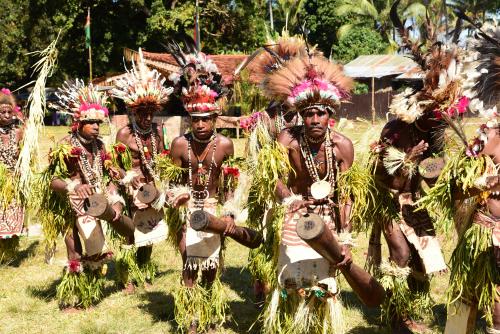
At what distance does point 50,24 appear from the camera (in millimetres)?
29094

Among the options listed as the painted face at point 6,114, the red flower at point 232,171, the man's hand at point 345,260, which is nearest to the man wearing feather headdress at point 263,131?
the red flower at point 232,171

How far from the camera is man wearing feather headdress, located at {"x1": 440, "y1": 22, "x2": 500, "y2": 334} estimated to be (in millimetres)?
3611

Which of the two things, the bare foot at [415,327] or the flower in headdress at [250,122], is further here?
the flower in headdress at [250,122]

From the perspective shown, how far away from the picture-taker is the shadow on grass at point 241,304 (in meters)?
5.26

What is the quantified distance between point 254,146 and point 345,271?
52.7 inches

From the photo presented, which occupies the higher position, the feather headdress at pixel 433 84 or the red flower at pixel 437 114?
the feather headdress at pixel 433 84

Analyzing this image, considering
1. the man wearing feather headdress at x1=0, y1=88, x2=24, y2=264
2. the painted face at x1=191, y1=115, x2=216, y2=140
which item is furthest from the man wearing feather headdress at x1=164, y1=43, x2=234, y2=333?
the man wearing feather headdress at x1=0, y1=88, x2=24, y2=264

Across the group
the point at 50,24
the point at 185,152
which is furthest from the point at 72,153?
the point at 50,24

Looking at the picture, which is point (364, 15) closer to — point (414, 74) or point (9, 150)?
point (9, 150)

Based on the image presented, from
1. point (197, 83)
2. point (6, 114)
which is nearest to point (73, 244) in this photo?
point (197, 83)

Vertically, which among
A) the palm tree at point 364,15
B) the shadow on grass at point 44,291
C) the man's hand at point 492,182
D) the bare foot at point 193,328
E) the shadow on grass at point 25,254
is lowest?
the shadow on grass at point 25,254

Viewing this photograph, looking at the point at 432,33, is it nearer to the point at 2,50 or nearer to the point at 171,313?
the point at 171,313

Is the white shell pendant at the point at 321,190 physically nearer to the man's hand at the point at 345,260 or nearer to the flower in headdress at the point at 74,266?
the man's hand at the point at 345,260

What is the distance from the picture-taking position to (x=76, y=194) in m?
5.49
